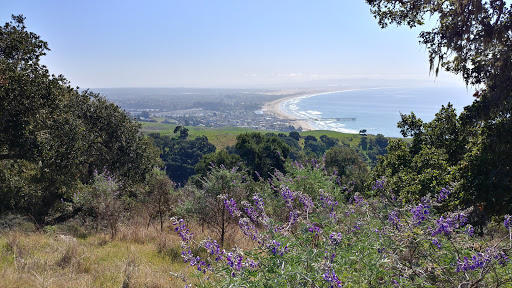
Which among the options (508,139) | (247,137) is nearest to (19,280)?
(508,139)

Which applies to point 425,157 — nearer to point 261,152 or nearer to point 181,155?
point 261,152

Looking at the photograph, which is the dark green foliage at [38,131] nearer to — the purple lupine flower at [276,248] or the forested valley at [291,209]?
the forested valley at [291,209]

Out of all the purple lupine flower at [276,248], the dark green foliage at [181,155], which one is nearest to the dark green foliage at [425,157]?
the purple lupine flower at [276,248]

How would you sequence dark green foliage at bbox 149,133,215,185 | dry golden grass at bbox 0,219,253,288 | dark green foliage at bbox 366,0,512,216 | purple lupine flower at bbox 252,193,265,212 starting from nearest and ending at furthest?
1. purple lupine flower at bbox 252,193,265,212
2. dry golden grass at bbox 0,219,253,288
3. dark green foliage at bbox 366,0,512,216
4. dark green foliage at bbox 149,133,215,185

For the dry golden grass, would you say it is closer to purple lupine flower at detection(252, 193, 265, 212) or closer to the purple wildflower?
purple lupine flower at detection(252, 193, 265, 212)

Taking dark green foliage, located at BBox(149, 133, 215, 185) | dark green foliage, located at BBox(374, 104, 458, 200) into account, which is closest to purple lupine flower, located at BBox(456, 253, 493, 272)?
dark green foliage, located at BBox(374, 104, 458, 200)

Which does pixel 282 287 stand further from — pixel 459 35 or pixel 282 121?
pixel 282 121
